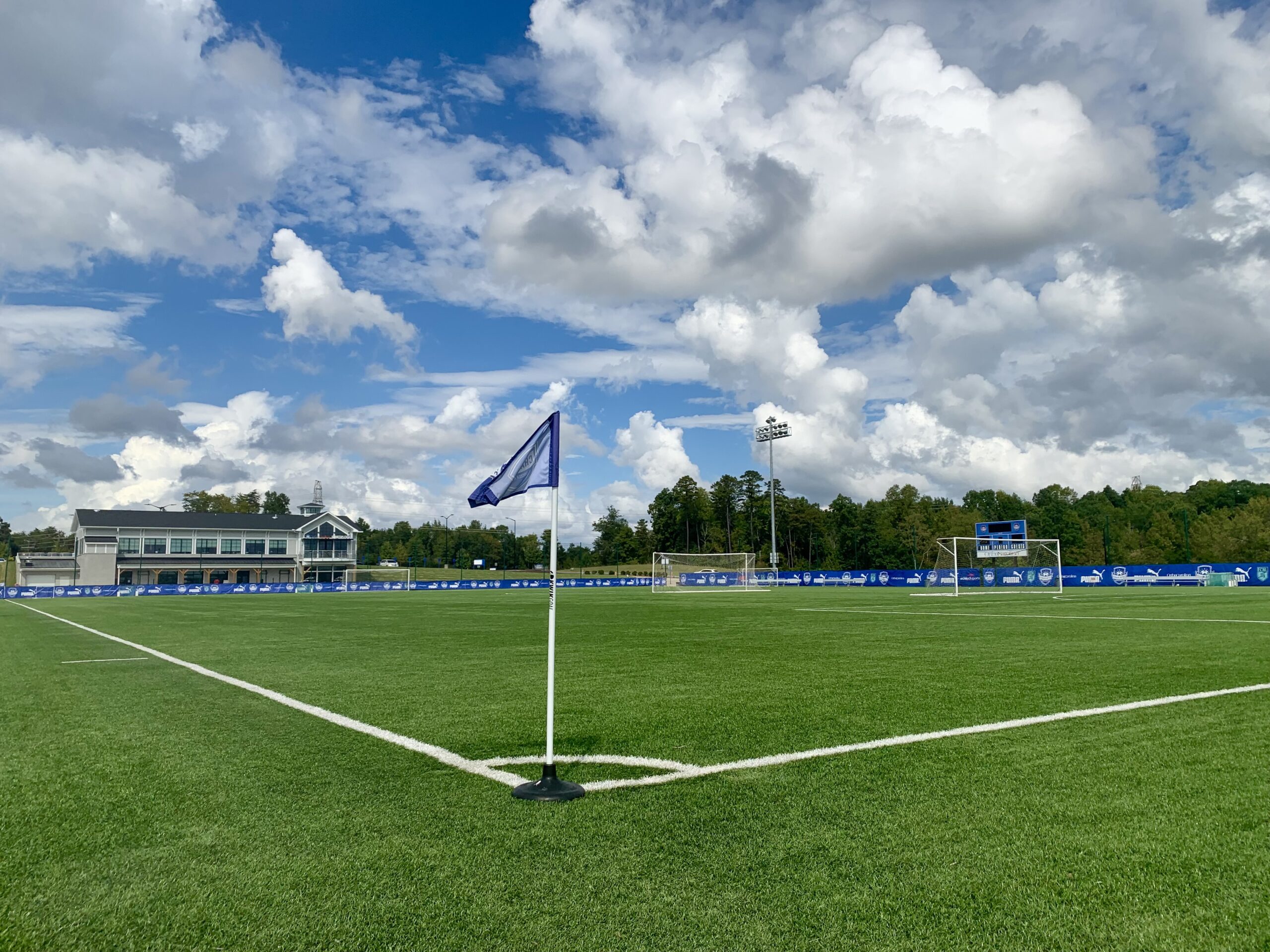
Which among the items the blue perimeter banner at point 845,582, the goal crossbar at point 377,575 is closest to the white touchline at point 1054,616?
the blue perimeter banner at point 845,582

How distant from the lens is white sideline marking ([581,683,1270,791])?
517cm

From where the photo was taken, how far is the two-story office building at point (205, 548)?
8212 centimetres

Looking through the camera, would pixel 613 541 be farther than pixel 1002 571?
Yes

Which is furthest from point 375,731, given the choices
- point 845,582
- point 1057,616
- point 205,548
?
point 205,548

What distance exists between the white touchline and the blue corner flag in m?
17.8

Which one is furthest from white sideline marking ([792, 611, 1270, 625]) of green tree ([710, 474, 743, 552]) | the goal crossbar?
green tree ([710, 474, 743, 552])

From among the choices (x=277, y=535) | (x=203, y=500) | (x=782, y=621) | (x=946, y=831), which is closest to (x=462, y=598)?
(x=782, y=621)

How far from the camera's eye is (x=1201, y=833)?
3.96 m

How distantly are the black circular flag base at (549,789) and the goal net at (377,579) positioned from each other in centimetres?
6663

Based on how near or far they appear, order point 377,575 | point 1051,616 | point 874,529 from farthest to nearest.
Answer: point 874,529 < point 377,575 < point 1051,616

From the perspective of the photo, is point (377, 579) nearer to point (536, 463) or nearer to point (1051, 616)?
point (1051, 616)

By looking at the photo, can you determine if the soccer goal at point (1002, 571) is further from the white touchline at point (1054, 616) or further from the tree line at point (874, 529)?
the tree line at point (874, 529)

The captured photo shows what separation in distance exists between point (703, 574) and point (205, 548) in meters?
55.8

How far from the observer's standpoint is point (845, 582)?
75.0 metres
